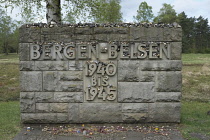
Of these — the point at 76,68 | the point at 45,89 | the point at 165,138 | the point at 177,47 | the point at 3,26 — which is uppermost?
the point at 3,26

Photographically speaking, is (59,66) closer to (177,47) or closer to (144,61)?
(144,61)

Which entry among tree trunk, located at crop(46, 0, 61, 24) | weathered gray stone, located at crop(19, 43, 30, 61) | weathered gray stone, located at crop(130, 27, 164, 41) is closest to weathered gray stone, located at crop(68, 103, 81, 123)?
weathered gray stone, located at crop(19, 43, 30, 61)

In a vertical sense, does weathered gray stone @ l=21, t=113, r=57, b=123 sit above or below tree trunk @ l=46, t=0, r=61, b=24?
below

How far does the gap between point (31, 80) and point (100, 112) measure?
6.12 feet

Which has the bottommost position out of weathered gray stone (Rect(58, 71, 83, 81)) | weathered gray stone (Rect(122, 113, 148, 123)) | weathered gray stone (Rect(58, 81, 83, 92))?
weathered gray stone (Rect(122, 113, 148, 123))

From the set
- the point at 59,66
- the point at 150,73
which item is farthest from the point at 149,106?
the point at 59,66

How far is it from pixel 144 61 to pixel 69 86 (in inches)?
75.7

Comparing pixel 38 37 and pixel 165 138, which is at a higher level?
pixel 38 37

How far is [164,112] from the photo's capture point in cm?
652

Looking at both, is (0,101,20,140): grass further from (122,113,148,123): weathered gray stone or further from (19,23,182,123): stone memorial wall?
(122,113,148,123): weathered gray stone

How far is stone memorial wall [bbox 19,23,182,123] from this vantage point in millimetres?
6406

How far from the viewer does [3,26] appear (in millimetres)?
37406

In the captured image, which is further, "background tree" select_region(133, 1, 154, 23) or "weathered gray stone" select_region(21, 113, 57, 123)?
"background tree" select_region(133, 1, 154, 23)

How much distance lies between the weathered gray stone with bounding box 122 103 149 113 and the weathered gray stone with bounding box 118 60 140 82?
61 cm
